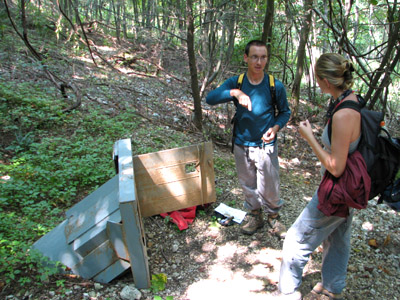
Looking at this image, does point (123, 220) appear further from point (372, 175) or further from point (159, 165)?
point (372, 175)

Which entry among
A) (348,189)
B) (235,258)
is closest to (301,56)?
(235,258)

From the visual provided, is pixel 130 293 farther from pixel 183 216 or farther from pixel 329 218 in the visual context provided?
pixel 329 218

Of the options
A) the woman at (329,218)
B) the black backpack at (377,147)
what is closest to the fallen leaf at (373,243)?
the woman at (329,218)

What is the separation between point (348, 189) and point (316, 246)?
57 cm

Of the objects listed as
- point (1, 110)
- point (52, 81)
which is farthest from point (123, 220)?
point (52, 81)

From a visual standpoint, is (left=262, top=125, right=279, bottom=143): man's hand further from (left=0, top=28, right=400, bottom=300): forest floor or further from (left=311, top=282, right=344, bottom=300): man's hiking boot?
(left=311, top=282, right=344, bottom=300): man's hiking boot

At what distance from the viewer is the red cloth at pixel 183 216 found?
11.7ft

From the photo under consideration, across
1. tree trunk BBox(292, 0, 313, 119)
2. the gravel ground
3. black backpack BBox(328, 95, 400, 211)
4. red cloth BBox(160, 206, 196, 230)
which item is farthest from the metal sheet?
tree trunk BBox(292, 0, 313, 119)

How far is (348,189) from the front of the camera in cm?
194

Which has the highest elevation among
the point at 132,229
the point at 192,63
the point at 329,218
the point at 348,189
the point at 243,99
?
the point at 192,63

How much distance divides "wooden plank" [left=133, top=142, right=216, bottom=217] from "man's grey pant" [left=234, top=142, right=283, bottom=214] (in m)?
0.45

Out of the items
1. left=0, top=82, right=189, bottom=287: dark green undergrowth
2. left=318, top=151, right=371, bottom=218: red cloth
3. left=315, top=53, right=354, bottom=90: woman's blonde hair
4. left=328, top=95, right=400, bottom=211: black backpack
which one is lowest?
left=0, top=82, right=189, bottom=287: dark green undergrowth

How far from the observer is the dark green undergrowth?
2.66 metres

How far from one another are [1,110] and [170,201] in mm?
4443
